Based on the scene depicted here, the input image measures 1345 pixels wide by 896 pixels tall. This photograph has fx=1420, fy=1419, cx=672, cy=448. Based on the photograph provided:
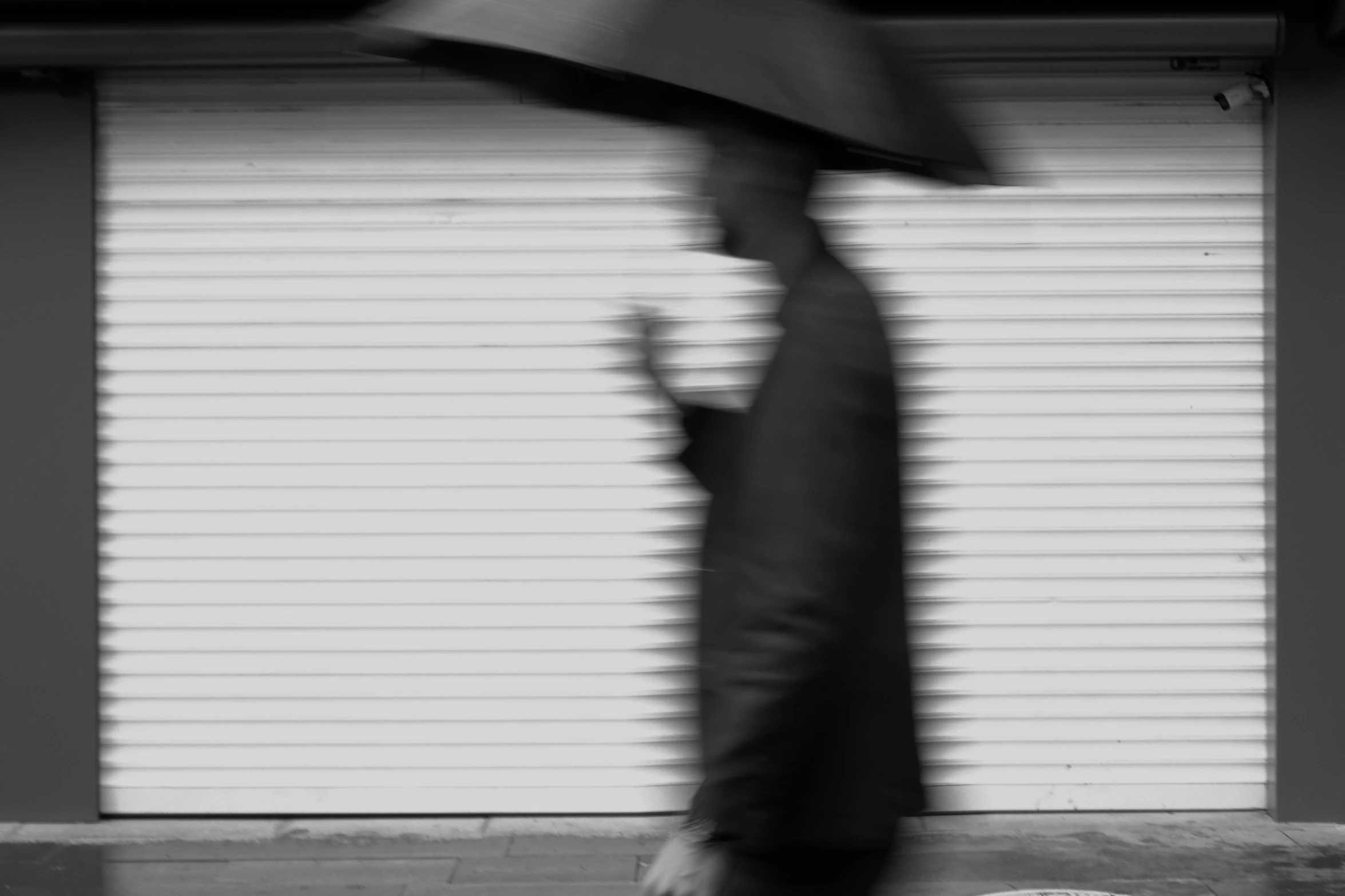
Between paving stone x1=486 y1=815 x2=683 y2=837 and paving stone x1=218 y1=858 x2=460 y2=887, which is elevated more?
paving stone x1=486 y1=815 x2=683 y2=837

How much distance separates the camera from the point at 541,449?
272 inches

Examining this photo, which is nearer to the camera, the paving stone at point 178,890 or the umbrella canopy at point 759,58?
the umbrella canopy at point 759,58

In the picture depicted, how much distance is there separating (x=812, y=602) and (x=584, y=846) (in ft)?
16.8

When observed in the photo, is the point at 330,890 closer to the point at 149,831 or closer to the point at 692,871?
the point at 149,831

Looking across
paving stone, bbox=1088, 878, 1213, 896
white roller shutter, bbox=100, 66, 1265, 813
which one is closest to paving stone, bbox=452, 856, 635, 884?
white roller shutter, bbox=100, 66, 1265, 813

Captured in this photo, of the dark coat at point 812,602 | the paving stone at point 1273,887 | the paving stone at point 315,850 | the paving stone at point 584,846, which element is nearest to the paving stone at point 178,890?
the paving stone at point 315,850

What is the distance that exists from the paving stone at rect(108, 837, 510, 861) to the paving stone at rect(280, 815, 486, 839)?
0.14ft

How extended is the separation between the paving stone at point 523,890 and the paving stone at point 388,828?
693 mm

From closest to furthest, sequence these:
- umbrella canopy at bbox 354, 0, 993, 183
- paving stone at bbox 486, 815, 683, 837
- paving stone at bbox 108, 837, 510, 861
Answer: umbrella canopy at bbox 354, 0, 993, 183 → paving stone at bbox 108, 837, 510, 861 → paving stone at bbox 486, 815, 683, 837

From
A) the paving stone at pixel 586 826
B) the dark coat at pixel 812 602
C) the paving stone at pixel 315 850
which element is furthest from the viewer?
the paving stone at pixel 586 826

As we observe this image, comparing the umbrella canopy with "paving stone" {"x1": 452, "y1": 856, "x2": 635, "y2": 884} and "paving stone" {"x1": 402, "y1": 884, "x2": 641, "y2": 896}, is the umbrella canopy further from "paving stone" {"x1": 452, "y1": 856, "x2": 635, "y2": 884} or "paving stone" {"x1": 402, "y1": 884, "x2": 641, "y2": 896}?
"paving stone" {"x1": 452, "y1": 856, "x2": 635, "y2": 884}

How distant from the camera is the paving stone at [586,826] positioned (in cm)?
677

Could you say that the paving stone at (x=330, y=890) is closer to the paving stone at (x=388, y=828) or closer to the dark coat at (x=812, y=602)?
the paving stone at (x=388, y=828)

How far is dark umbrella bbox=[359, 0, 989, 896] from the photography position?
5.97 ft
